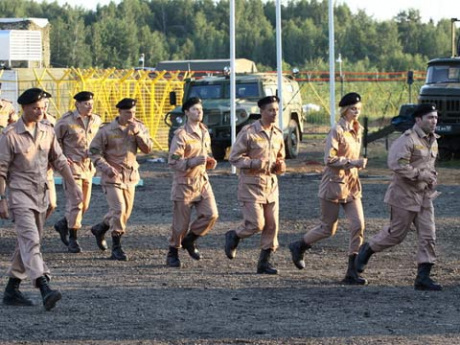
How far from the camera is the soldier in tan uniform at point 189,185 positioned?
12312 millimetres

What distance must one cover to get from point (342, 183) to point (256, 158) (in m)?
0.97

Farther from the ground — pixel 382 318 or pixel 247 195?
pixel 247 195

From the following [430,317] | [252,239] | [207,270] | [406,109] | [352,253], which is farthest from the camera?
[406,109]

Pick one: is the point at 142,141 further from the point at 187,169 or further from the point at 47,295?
the point at 47,295

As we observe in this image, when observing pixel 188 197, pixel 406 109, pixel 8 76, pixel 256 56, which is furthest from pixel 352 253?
pixel 256 56

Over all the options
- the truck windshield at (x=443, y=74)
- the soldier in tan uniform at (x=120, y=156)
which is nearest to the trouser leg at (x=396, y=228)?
the soldier in tan uniform at (x=120, y=156)

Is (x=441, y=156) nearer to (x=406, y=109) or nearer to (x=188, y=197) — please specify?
(x=406, y=109)

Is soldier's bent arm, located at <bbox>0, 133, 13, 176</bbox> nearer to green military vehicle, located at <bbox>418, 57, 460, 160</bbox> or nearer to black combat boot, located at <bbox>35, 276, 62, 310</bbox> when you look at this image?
black combat boot, located at <bbox>35, 276, 62, 310</bbox>

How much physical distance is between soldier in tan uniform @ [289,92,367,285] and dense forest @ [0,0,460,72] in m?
55.0

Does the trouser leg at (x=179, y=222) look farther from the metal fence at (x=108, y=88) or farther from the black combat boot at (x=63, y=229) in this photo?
the metal fence at (x=108, y=88)

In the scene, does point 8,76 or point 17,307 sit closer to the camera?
point 17,307

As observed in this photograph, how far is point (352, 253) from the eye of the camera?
Answer: 11.2 meters

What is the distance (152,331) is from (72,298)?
1751 millimetres

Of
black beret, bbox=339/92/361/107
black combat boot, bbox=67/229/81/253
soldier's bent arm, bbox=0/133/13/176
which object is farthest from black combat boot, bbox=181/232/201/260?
soldier's bent arm, bbox=0/133/13/176
